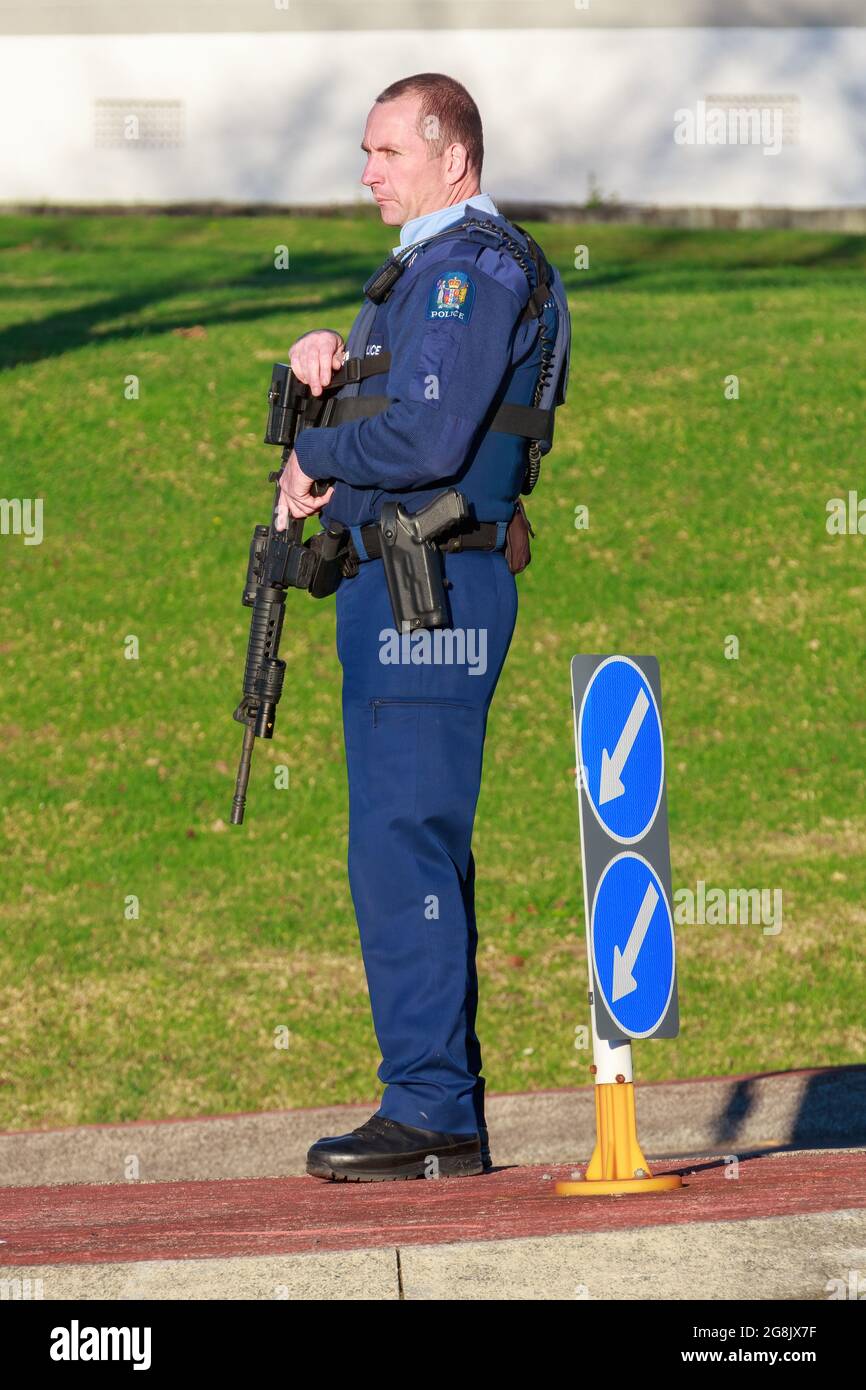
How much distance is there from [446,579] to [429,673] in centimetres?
22

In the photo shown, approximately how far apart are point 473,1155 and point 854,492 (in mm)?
11848

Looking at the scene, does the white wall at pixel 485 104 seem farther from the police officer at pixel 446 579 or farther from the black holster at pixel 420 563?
the black holster at pixel 420 563

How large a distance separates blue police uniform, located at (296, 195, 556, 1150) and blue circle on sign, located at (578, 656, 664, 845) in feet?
1.12

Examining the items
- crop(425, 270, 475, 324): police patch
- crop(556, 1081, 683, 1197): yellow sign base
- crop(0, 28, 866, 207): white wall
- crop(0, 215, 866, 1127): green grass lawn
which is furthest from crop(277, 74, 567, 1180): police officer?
crop(0, 28, 866, 207): white wall

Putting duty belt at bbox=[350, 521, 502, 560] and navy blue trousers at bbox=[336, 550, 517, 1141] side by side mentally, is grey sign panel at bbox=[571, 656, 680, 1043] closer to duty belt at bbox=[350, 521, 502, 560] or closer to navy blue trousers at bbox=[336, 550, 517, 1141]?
navy blue trousers at bbox=[336, 550, 517, 1141]

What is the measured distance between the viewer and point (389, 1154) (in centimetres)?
417

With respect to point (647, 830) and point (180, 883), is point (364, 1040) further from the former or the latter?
point (647, 830)

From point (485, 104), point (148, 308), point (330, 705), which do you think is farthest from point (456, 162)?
point (485, 104)

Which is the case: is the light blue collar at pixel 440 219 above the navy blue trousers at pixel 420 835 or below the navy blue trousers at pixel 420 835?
above

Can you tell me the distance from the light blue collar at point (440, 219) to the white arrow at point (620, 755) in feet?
3.96

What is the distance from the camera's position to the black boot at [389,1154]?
13.7 feet

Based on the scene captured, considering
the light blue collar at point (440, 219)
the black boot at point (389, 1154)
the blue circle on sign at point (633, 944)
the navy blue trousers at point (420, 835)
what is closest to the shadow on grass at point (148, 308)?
the light blue collar at point (440, 219)

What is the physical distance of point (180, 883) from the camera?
10188mm

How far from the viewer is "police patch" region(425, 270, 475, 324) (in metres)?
4.15
